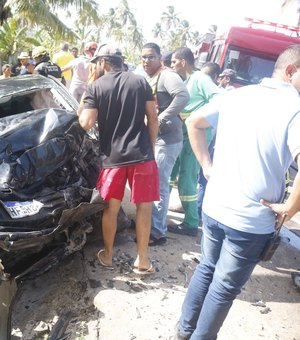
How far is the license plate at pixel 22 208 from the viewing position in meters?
2.32

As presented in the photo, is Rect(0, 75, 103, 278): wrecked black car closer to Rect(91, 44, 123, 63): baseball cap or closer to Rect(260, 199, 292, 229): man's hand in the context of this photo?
Rect(91, 44, 123, 63): baseball cap

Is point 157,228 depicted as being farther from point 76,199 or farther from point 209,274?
point 209,274

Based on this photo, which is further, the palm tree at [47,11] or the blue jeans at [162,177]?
the palm tree at [47,11]

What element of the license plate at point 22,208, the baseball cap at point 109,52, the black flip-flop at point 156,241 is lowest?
the black flip-flop at point 156,241

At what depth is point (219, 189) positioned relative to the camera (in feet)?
6.72

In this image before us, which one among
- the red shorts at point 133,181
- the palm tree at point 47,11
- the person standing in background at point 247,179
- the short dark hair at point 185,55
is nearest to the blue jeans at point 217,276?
the person standing in background at point 247,179

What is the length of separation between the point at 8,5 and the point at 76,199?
1354cm

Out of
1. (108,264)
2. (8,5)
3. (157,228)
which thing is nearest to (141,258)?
(108,264)

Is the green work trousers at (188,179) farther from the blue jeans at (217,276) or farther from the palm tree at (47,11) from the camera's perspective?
the palm tree at (47,11)

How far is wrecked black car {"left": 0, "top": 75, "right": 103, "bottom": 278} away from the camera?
92.7 inches

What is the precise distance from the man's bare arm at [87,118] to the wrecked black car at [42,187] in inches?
7.7

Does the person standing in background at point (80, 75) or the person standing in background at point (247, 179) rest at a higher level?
the person standing in background at point (247, 179)

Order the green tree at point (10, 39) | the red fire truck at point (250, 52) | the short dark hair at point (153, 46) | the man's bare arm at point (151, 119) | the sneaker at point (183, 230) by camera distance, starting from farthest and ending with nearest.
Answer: the green tree at point (10, 39) < the red fire truck at point (250, 52) < the sneaker at point (183, 230) < the short dark hair at point (153, 46) < the man's bare arm at point (151, 119)

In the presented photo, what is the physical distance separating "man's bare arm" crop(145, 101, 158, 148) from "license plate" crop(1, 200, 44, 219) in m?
1.02
